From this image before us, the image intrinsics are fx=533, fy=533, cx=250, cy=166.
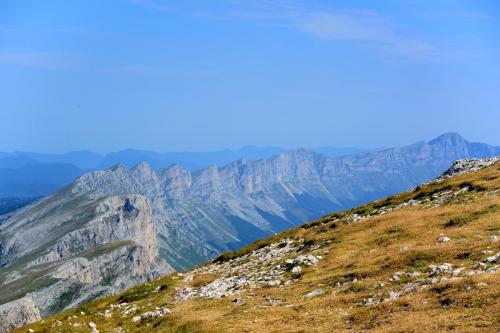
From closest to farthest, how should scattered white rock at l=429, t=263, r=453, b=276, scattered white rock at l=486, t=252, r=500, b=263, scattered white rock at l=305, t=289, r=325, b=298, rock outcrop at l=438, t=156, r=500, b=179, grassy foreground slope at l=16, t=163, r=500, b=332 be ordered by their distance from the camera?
grassy foreground slope at l=16, t=163, r=500, b=332, scattered white rock at l=486, t=252, r=500, b=263, scattered white rock at l=429, t=263, r=453, b=276, scattered white rock at l=305, t=289, r=325, b=298, rock outcrop at l=438, t=156, r=500, b=179

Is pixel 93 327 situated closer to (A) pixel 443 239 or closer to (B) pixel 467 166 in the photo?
(A) pixel 443 239

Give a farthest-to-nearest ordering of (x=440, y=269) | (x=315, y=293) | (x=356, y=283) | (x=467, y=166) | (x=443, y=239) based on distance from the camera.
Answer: (x=467, y=166) → (x=443, y=239) → (x=315, y=293) → (x=356, y=283) → (x=440, y=269)

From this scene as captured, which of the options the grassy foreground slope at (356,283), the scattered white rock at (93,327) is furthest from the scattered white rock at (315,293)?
the scattered white rock at (93,327)

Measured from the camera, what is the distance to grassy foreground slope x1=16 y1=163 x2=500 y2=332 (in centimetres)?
2627

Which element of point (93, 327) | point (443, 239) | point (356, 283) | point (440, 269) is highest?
point (443, 239)

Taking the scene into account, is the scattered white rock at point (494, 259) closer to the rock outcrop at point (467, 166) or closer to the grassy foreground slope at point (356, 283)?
the grassy foreground slope at point (356, 283)

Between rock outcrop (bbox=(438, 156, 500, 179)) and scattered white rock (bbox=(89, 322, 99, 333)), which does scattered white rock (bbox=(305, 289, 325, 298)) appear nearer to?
scattered white rock (bbox=(89, 322, 99, 333))

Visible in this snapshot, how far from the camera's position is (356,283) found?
3331 centimetres

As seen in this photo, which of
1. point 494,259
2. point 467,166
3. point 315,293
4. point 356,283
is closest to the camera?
point 494,259

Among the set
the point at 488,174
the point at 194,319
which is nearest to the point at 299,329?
the point at 194,319

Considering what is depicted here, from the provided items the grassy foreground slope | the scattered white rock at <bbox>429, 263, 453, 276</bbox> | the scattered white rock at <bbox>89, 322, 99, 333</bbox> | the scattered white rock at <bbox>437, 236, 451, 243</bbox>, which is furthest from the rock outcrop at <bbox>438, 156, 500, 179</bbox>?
the scattered white rock at <bbox>89, 322, 99, 333</bbox>

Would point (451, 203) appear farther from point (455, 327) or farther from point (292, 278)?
point (455, 327)

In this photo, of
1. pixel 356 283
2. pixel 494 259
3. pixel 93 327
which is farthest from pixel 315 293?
pixel 93 327

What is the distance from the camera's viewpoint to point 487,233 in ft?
117
